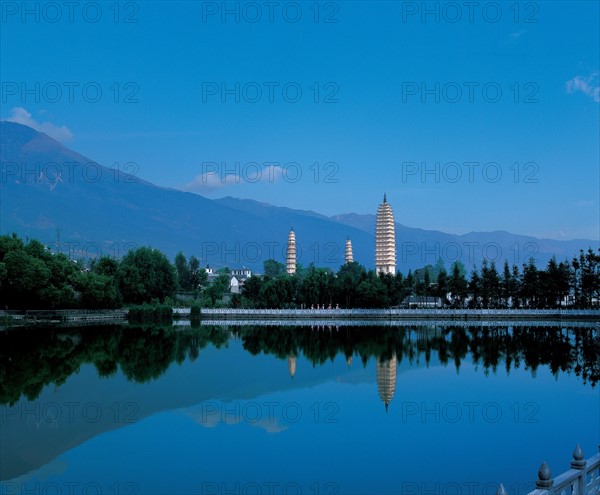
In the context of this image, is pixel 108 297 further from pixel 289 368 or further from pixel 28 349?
pixel 289 368

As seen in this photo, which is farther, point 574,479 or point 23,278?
point 23,278

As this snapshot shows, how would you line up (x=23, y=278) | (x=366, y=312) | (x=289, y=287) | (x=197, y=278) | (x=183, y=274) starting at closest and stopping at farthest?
(x=23, y=278) → (x=366, y=312) → (x=289, y=287) → (x=183, y=274) → (x=197, y=278)

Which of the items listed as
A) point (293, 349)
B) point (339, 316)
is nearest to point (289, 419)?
point (293, 349)

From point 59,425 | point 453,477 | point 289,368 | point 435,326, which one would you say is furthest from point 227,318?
point 453,477

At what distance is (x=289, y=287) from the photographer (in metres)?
73.9

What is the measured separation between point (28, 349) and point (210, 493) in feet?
76.5

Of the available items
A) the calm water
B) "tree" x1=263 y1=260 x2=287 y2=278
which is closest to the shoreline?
the calm water

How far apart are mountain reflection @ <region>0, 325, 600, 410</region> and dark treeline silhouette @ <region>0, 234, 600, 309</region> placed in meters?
10.6

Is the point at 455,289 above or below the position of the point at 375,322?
above

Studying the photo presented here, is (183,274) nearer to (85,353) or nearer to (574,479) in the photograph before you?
(85,353)

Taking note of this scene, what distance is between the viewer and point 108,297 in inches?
2410

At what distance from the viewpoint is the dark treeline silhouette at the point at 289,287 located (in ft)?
185

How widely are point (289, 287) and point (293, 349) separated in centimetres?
3877

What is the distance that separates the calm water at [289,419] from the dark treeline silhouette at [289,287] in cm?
2219
